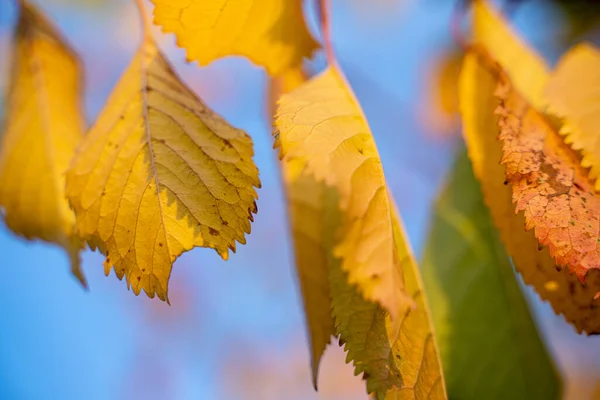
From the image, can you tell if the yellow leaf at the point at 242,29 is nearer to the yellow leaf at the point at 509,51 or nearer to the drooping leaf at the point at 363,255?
the drooping leaf at the point at 363,255

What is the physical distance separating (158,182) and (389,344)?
0.23 metres

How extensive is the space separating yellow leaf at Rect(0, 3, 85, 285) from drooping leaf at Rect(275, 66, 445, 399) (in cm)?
32

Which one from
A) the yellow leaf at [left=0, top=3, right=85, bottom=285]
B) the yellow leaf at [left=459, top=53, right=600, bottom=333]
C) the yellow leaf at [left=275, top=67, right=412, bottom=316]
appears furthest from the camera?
the yellow leaf at [left=0, top=3, right=85, bottom=285]

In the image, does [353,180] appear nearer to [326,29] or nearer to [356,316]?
[356,316]

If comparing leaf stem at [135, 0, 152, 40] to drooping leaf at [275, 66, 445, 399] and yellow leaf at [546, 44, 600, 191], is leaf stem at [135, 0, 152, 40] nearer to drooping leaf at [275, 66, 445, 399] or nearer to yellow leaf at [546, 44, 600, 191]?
drooping leaf at [275, 66, 445, 399]

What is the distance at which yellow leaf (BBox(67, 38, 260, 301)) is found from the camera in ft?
1.25

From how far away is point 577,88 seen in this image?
1.58 feet

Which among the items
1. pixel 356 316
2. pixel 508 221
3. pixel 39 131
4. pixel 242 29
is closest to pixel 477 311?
pixel 508 221

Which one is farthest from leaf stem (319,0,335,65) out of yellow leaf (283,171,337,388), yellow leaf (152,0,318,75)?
yellow leaf (283,171,337,388)

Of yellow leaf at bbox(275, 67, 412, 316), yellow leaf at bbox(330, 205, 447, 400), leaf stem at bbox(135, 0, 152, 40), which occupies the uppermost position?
leaf stem at bbox(135, 0, 152, 40)

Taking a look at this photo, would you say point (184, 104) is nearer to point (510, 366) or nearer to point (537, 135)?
point (537, 135)

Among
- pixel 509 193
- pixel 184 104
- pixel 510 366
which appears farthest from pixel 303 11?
pixel 510 366

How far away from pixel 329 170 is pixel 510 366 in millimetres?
475

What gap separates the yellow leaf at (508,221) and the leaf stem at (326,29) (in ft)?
0.54
